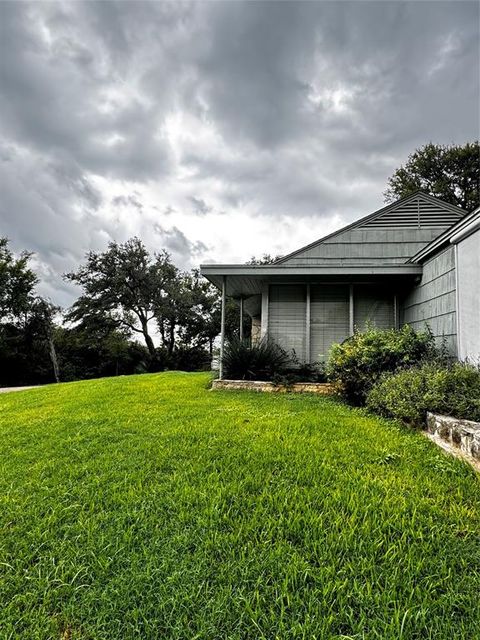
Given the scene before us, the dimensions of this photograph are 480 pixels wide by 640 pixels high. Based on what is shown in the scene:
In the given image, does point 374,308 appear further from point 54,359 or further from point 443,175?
point 443,175

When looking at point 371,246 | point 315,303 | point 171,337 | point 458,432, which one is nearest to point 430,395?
point 458,432

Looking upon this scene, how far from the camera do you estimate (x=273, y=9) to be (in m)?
6.61

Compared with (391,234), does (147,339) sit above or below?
below

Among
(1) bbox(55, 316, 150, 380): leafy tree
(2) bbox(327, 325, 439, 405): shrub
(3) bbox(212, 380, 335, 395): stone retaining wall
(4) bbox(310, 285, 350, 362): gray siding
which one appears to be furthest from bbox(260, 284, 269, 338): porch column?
(1) bbox(55, 316, 150, 380): leafy tree

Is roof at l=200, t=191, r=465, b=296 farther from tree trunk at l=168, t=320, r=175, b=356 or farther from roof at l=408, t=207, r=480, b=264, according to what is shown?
tree trunk at l=168, t=320, r=175, b=356

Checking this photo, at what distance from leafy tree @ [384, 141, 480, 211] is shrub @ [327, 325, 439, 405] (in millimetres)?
14881

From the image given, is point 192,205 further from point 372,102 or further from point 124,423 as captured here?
point 124,423

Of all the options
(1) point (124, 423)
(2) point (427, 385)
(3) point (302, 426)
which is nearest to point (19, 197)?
(1) point (124, 423)

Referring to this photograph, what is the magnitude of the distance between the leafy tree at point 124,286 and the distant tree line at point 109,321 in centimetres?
5

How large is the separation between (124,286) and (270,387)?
15.2m

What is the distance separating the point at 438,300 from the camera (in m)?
5.98

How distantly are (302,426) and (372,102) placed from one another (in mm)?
9147

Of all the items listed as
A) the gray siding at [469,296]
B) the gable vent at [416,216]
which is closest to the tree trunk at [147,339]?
the gable vent at [416,216]

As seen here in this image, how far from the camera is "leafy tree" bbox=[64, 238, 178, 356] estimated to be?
19094 millimetres
